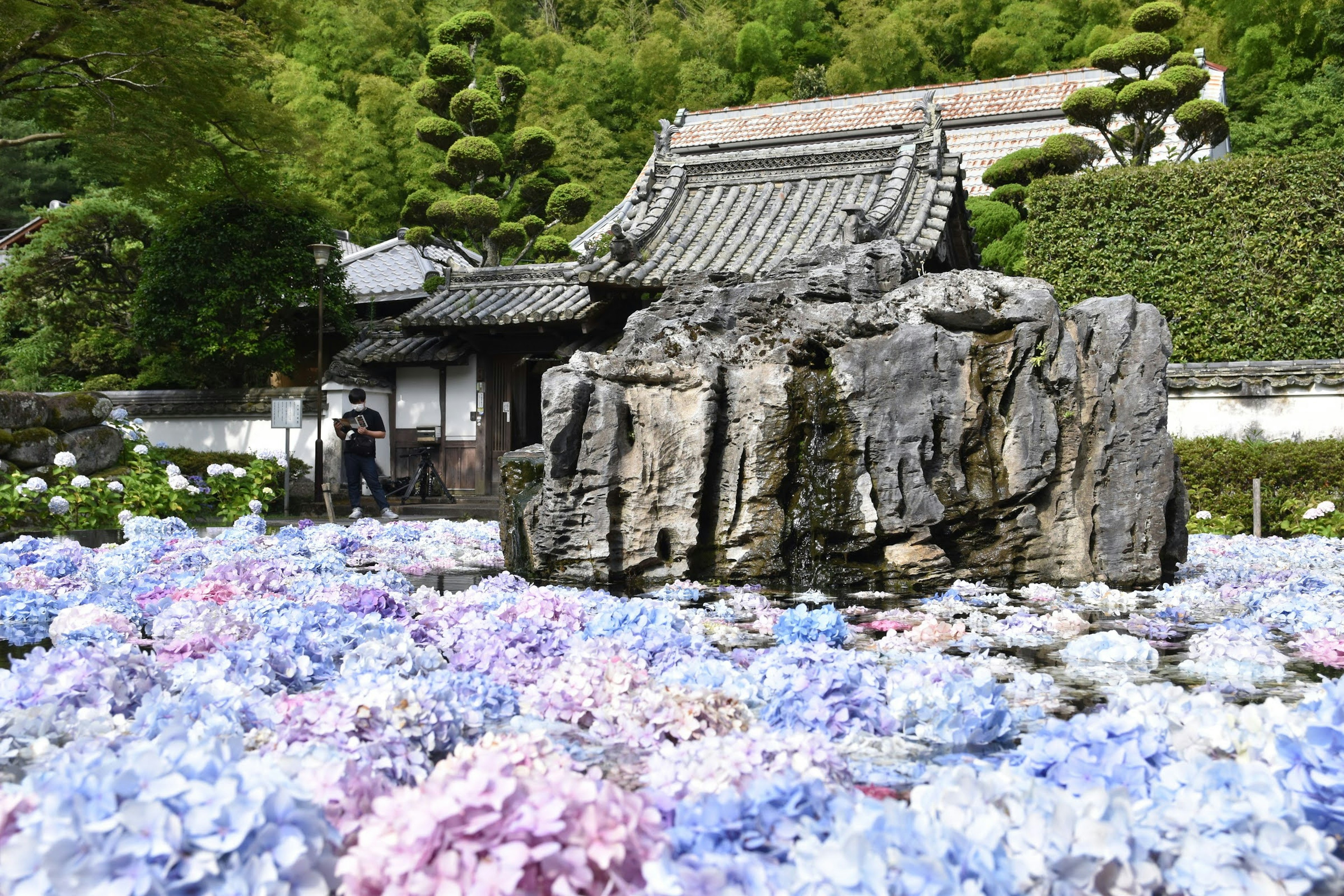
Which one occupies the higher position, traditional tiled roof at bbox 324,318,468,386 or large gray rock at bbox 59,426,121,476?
traditional tiled roof at bbox 324,318,468,386

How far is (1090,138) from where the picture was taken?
2638cm

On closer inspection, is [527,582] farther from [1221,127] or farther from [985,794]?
[1221,127]

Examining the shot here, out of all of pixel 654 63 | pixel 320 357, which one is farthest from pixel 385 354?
pixel 654 63

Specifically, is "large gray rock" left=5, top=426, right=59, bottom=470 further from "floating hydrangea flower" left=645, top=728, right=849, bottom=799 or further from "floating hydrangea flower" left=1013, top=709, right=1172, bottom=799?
"floating hydrangea flower" left=1013, top=709, right=1172, bottom=799

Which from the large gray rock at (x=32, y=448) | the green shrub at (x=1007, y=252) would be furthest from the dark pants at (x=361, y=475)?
the green shrub at (x=1007, y=252)

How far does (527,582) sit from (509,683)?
291cm

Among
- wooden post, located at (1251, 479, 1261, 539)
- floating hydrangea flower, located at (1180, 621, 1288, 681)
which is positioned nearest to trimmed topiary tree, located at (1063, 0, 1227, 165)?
wooden post, located at (1251, 479, 1261, 539)

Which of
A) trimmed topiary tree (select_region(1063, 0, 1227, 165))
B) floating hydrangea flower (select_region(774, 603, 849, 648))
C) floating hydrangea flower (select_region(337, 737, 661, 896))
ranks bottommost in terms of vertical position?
floating hydrangea flower (select_region(774, 603, 849, 648))

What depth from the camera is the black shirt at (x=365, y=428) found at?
1332cm

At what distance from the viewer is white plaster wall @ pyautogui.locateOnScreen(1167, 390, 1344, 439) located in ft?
41.5

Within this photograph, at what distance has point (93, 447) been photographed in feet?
40.3

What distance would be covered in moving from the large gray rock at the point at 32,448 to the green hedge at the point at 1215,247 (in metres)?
13.0

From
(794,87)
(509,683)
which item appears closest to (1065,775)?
(509,683)

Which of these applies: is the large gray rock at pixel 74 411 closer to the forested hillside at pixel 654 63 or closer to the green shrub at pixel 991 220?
the forested hillside at pixel 654 63
